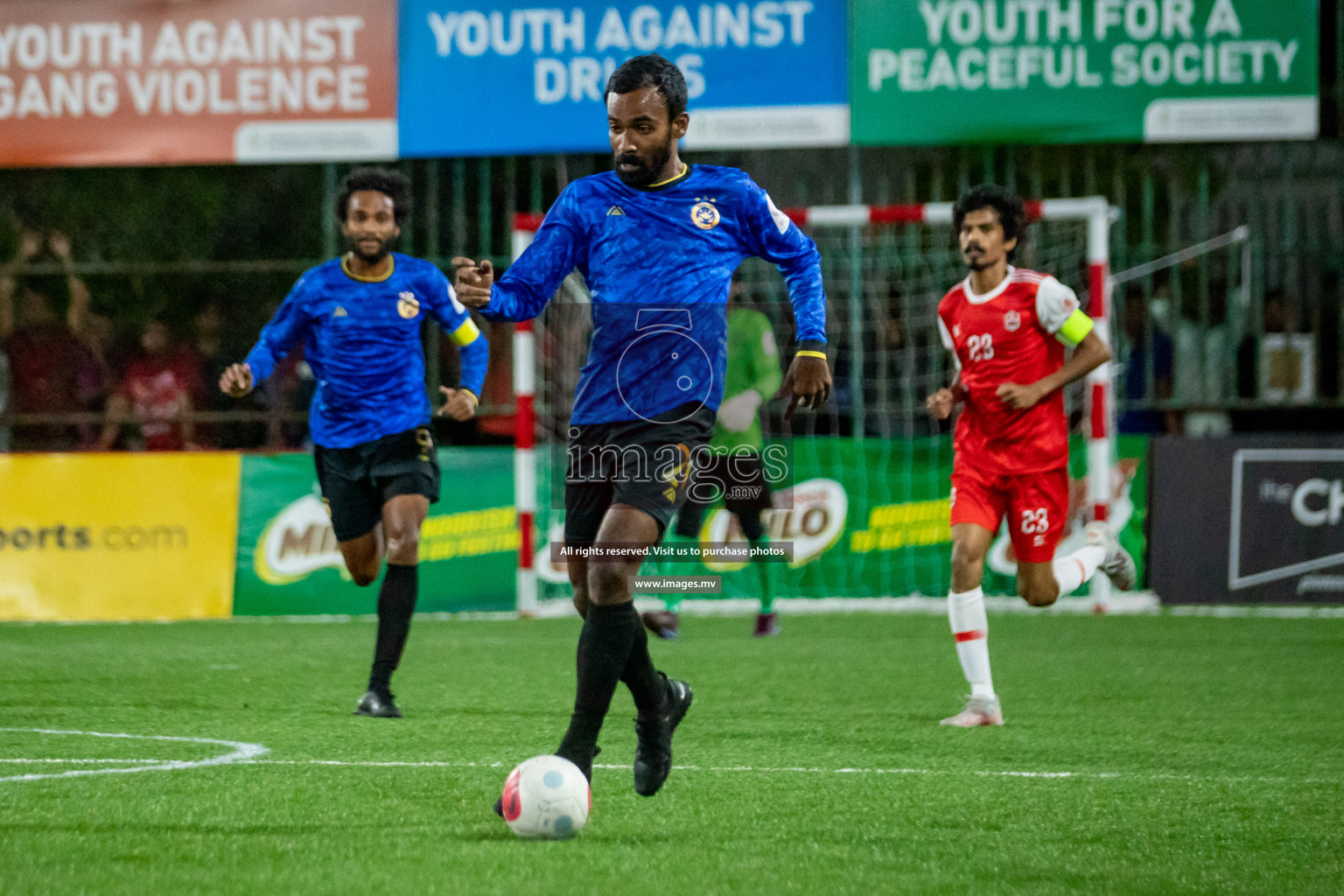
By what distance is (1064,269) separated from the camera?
12.8 m

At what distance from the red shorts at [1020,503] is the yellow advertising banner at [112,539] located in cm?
629

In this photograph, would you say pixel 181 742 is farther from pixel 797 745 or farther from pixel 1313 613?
pixel 1313 613

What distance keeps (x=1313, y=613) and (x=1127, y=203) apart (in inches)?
129

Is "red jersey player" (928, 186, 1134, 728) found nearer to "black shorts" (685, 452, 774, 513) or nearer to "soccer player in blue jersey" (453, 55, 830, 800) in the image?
"soccer player in blue jersey" (453, 55, 830, 800)

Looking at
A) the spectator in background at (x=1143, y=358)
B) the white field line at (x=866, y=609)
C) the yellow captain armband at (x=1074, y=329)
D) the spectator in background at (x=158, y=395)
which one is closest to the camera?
the yellow captain armband at (x=1074, y=329)

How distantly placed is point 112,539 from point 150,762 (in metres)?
6.49

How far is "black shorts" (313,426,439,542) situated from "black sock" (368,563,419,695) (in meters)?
0.29

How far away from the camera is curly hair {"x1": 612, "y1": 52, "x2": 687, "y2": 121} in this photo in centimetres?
475

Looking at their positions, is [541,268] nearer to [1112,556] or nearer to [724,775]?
[724,775]

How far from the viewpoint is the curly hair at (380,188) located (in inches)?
287

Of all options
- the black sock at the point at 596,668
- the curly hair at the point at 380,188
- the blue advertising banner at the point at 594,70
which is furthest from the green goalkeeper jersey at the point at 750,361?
the black sock at the point at 596,668

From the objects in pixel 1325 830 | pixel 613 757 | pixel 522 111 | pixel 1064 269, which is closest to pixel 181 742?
pixel 613 757

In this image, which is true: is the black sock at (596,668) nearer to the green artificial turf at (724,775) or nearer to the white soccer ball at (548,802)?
the white soccer ball at (548,802)

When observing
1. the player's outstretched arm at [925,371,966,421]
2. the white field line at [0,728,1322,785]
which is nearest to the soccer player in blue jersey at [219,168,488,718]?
the white field line at [0,728,1322,785]
